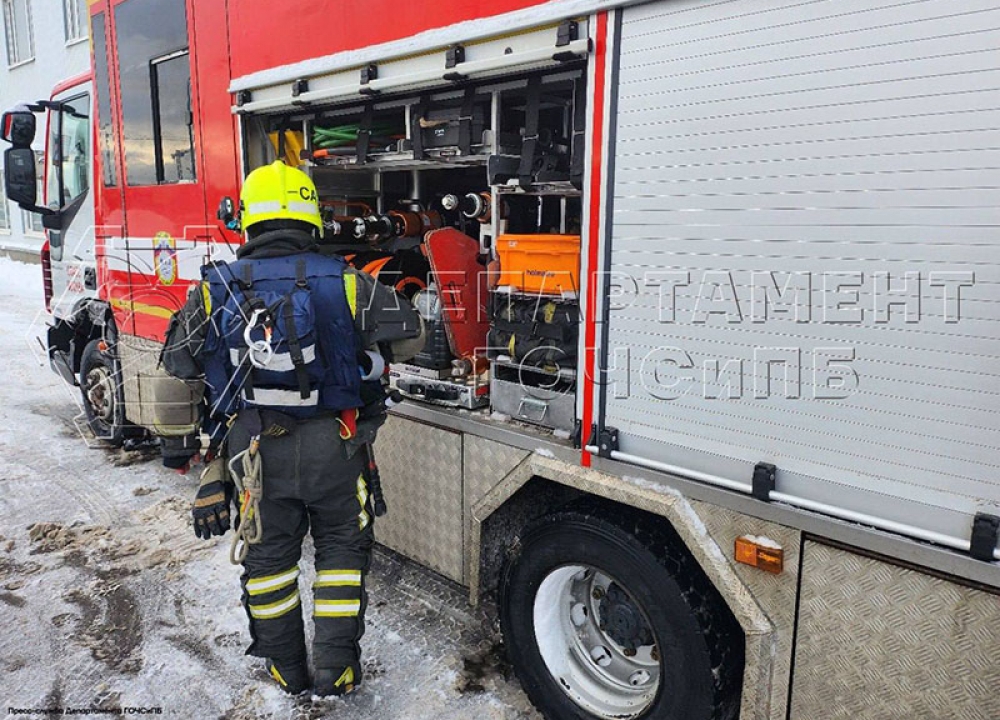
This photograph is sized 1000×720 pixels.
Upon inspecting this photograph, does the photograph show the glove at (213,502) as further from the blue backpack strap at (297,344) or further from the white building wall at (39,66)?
the white building wall at (39,66)

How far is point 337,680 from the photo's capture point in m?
2.74

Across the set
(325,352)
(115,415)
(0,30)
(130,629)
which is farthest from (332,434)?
(0,30)

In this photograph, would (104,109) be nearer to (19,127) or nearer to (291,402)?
(19,127)

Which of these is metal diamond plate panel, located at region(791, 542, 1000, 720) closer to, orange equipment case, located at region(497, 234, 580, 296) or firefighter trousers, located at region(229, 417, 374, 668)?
orange equipment case, located at region(497, 234, 580, 296)

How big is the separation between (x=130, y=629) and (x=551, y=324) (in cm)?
240

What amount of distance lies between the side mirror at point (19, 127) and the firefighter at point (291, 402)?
3.09m

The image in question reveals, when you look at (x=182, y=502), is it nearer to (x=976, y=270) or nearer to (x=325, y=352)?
(x=325, y=352)

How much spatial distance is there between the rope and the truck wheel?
3.21 meters

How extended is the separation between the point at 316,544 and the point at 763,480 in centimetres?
178

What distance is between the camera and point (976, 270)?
1626 mm

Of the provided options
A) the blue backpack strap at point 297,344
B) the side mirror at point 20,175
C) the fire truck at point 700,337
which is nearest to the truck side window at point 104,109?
the side mirror at point 20,175

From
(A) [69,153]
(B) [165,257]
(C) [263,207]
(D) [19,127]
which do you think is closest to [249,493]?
(C) [263,207]

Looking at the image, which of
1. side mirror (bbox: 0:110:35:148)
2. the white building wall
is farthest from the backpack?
the white building wall

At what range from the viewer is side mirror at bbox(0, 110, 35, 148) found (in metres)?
4.76
